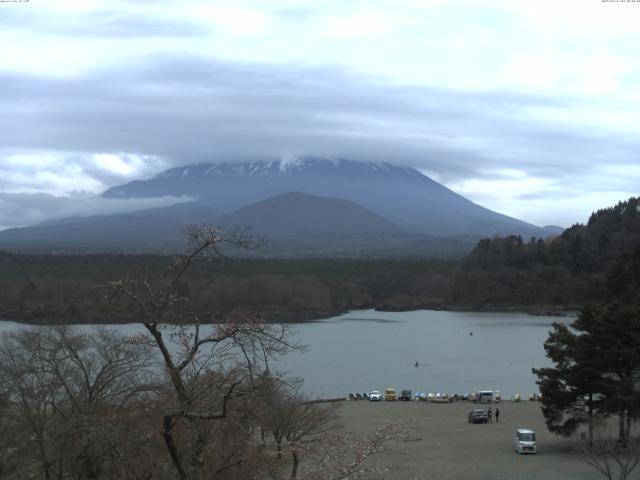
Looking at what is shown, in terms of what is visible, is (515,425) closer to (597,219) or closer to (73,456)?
(73,456)

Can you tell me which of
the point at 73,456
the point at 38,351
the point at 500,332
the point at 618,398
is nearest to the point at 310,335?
the point at 500,332

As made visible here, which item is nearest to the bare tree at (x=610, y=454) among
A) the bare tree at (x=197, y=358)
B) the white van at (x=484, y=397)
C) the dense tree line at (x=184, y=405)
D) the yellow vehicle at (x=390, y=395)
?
the dense tree line at (x=184, y=405)

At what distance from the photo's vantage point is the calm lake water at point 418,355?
29.1 m

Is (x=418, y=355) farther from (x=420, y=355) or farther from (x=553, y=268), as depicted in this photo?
(x=553, y=268)

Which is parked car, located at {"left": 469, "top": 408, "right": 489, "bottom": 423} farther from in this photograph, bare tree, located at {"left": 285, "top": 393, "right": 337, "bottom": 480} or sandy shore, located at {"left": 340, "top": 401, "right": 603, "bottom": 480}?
bare tree, located at {"left": 285, "top": 393, "right": 337, "bottom": 480}

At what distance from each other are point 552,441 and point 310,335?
27.7 metres

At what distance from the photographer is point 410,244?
144m

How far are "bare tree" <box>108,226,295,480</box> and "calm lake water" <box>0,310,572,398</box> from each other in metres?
16.9

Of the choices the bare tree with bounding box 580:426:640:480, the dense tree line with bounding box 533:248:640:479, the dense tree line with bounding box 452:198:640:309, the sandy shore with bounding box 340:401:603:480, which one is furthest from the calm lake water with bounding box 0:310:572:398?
the dense tree line with bounding box 452:198:640:309

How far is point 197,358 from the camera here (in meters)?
5.27

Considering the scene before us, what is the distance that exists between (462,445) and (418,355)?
67.2 feet

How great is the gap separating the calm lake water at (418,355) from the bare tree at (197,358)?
16945 mm

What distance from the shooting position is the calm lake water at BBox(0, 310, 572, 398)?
29067mm

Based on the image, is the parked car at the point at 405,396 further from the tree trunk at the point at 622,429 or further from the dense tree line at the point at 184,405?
the dense tree line at the point at 184,405
